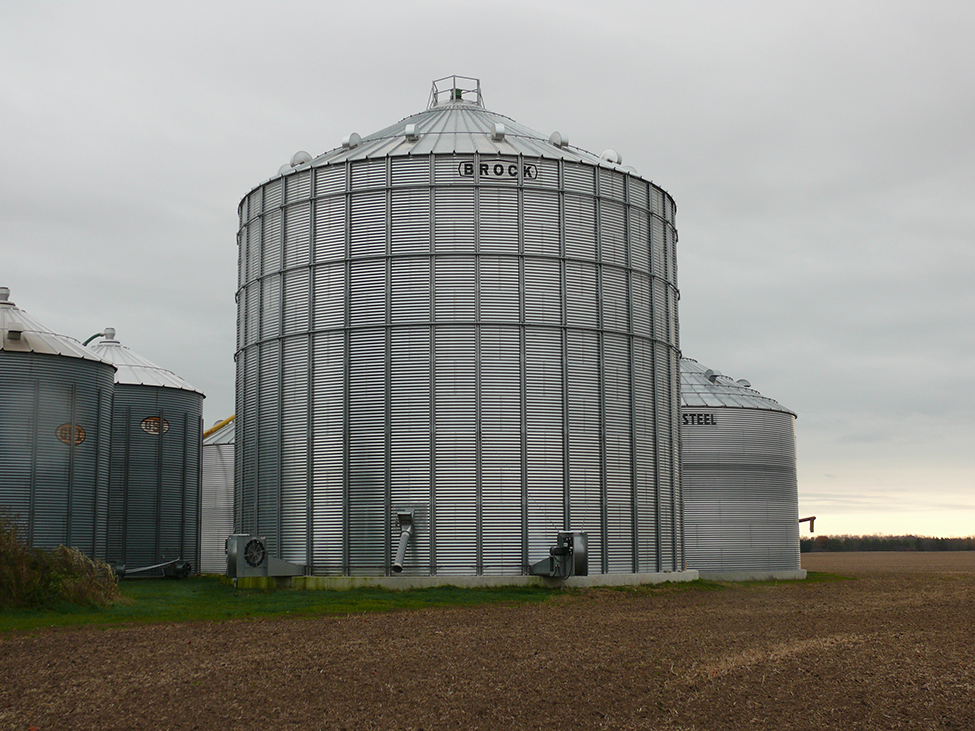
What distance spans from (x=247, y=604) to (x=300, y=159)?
67.0 feet

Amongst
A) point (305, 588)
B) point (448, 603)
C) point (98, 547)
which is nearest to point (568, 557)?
point (448, 603)

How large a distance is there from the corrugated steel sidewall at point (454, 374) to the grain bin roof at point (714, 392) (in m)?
12.9

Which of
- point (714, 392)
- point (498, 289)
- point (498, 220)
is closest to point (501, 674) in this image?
point (498, 289)

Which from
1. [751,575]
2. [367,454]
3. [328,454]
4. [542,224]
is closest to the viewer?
[367,454]

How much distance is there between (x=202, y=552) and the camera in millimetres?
58438

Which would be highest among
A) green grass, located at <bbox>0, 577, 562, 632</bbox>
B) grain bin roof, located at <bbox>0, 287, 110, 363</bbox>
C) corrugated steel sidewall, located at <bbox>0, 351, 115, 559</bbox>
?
grain bin roof, located at <bbox>0, 287, 110, 363</bbox>

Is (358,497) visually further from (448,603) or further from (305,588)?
(448,603)

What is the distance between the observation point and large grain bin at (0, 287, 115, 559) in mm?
42562

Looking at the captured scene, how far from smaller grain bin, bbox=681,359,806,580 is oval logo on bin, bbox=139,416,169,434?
90.5ft

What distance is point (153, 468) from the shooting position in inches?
2174

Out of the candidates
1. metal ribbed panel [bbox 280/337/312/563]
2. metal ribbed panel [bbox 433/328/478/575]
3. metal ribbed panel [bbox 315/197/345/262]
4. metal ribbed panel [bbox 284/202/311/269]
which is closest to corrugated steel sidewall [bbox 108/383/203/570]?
metal ribbed panel [bbox 280/337/312/563]

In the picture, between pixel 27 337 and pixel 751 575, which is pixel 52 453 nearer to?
pixel 27 337

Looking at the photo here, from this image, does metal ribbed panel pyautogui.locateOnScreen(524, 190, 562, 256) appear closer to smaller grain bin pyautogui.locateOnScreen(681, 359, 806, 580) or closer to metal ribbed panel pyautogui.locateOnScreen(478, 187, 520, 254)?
metal ribbed panel pyautogui.locateOnScreen(478, 187, 520, 254)

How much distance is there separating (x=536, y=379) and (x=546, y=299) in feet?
10.2
